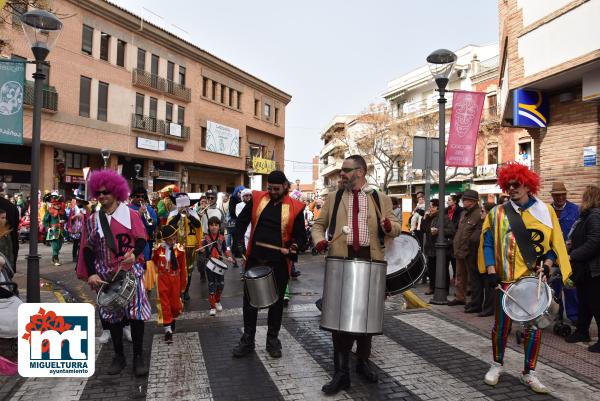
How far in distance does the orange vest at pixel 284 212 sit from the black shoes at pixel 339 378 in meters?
1.52

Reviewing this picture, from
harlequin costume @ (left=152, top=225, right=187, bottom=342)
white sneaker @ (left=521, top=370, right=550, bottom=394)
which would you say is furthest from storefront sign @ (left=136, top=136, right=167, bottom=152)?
white sneaker @ (left=521, top=370, right=550, bottom=394)

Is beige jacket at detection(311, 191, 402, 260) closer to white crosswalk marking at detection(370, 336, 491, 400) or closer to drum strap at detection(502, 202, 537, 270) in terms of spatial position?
drum strap at detection(502, 202, 537, 270)

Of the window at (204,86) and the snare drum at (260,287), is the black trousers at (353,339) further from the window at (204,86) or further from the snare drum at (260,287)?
the window at (204,86)

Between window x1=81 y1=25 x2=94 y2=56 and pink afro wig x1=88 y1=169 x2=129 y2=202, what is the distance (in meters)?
27.4

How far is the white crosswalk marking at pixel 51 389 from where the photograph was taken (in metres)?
4.00

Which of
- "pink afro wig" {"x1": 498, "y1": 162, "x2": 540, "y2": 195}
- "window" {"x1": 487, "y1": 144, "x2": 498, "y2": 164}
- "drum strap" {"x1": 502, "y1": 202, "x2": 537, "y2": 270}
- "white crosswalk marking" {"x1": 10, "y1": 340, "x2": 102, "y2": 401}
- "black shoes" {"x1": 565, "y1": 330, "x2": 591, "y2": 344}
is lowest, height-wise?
"white crosswalk marking" {"x1": 10, "y1": 340, "x2": 102, "y2": 401}

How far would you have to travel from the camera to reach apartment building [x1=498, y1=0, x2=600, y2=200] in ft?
30.1

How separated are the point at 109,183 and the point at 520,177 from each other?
13.2 ft

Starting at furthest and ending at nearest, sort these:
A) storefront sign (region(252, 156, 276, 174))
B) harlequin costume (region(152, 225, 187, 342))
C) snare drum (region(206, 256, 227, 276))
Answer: storefront sign (region(252, 156, 276, 174)) < snare drum (region(206, 256, 227, 276)) < harlequin costume (region(152, 225, 187, 342))

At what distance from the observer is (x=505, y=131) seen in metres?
36.4

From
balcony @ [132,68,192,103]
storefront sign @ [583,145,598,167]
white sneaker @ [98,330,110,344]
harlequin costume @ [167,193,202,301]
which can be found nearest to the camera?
white sneaker @ [98,330,110,344]

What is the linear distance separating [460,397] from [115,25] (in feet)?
105

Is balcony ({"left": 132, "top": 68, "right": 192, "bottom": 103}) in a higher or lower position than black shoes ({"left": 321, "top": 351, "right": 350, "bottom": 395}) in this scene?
higher

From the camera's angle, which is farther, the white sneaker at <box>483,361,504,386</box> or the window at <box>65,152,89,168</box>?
the window at <box>65,152,89,168</box>
